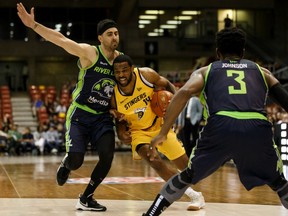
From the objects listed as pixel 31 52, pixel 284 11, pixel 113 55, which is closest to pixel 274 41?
pixel 284 11

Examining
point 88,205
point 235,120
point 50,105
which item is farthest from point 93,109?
point 50,105

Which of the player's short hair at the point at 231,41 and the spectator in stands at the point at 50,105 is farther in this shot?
the spectator in stands at the point at 50,105

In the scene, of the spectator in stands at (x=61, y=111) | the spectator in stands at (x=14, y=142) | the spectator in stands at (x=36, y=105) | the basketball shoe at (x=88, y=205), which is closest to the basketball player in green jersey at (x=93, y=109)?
the basketball shoe at (x=88, y=205)

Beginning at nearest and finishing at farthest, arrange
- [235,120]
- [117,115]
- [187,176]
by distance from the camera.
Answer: [235,120]
[187,176]
[117,115]

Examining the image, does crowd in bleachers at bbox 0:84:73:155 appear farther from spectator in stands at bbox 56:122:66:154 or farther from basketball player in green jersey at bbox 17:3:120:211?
basketball player in green jersey at bbox 17:3:120:211

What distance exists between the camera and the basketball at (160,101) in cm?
613

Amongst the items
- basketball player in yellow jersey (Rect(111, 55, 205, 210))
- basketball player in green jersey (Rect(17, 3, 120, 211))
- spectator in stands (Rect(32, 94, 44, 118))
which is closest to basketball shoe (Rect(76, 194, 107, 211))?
basketball player in green jersey (Rect(17, 3, 120, 211))

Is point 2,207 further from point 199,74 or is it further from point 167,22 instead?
point 167,22

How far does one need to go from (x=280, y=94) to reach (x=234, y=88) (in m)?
0.38

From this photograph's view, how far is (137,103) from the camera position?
618 centimetres

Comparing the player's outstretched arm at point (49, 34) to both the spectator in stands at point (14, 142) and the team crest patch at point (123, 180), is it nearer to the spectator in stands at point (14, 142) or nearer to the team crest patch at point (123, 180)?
the team crest patch at point (123, 180)

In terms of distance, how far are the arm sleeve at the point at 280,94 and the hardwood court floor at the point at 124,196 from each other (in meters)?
1.72

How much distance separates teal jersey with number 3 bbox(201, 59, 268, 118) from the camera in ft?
14.2

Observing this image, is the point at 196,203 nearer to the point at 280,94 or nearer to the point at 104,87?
the point at 104,87
